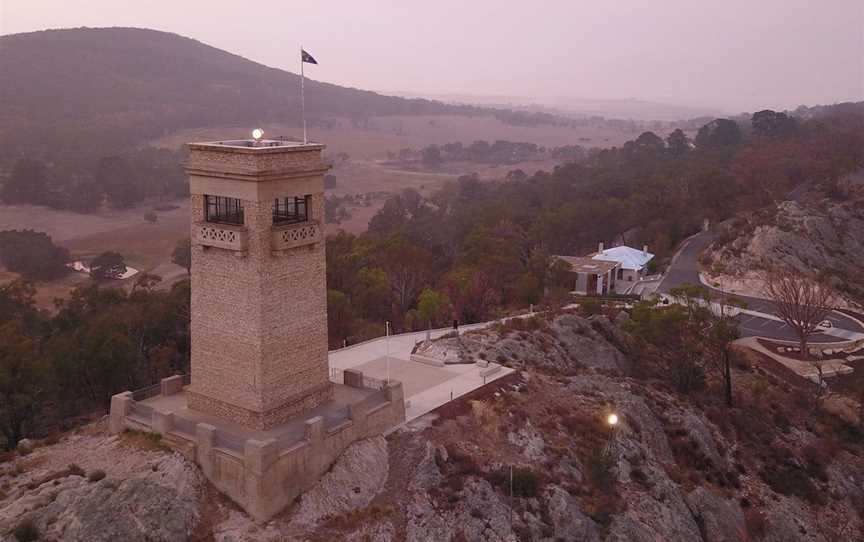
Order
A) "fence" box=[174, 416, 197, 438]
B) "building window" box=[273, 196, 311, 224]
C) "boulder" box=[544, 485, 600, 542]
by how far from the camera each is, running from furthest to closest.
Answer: "boulder" box=[544, 485, 600, 542]
"building window" box=[273, 196, 311, 224]
"fence" box=[174, 416, 197, 438]

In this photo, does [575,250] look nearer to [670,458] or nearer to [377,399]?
[670,458]

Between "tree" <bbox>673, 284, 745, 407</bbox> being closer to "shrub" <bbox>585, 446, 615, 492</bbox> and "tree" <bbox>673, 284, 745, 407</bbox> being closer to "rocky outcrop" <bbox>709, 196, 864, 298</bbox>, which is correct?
"shrub" <bbox>585, 446, 615, 492</bbox>

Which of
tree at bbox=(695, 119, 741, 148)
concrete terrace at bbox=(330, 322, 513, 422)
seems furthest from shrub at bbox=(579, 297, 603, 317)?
tree at bbox=(695, 119, 741, 148)

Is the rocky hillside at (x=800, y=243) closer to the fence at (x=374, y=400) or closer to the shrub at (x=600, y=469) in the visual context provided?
the shrub at (x=600, y=469)

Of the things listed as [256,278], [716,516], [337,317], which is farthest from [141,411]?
[716,516]

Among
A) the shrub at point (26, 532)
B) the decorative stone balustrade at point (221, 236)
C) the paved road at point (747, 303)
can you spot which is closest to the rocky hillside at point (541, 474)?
the shrub at point (26, 532)

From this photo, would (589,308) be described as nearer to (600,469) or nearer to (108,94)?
(600,469)

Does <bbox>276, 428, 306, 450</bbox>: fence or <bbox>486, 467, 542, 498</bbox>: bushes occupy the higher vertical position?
<bbox>276, 428, 306, 450</bbox>: fence
